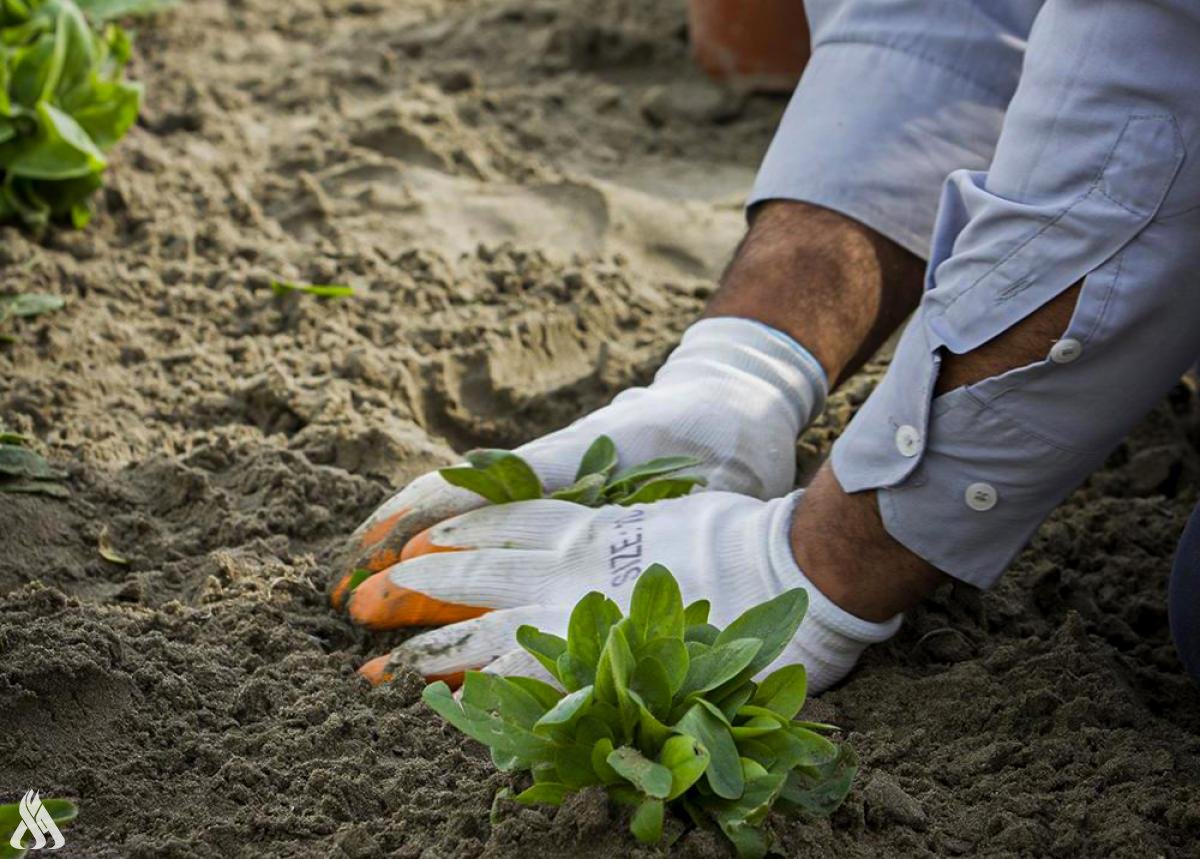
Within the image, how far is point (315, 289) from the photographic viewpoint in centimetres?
254

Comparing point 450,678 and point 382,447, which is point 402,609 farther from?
point 382,447

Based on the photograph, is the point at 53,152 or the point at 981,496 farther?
the point at 53,152

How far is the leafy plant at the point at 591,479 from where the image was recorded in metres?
Result: 1.83

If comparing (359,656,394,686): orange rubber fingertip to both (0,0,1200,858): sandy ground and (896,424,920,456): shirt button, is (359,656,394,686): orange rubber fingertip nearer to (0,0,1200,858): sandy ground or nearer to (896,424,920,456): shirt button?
(0,0,1200,858): sandy ground

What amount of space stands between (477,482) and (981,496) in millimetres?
628

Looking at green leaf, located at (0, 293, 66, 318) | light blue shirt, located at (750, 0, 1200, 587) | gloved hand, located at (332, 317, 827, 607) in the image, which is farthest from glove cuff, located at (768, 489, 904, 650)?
green leaf, located at (0, 293, 66, 318)

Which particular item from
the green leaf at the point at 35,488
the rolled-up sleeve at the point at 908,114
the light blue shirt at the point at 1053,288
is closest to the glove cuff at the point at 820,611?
the light blue shirt at the point at 1053,288

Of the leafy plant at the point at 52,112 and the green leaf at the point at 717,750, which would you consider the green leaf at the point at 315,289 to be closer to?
the leafy plant at the point at 52,112

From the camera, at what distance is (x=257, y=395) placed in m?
2.28

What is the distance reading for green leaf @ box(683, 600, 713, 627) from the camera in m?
1.45

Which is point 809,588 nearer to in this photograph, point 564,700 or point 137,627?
point 564,700

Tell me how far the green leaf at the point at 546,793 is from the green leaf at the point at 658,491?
1.85 ft

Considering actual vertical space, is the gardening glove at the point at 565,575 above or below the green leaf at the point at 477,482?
below

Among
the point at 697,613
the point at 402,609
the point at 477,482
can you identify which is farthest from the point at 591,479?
the point at 697,613
